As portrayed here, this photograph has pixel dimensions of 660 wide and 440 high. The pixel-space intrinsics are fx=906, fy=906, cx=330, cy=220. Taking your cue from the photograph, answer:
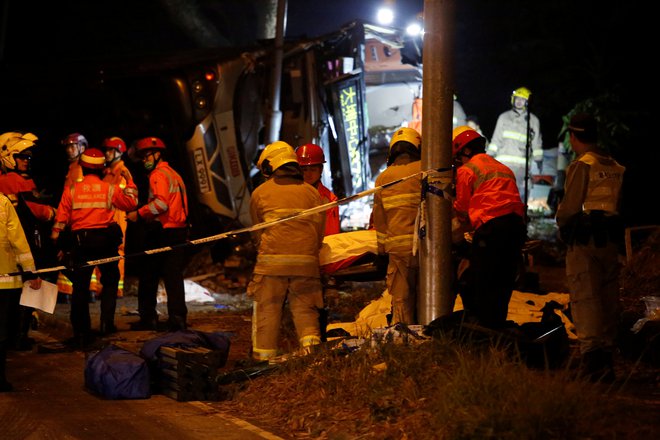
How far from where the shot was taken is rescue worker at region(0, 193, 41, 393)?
24.1 feet

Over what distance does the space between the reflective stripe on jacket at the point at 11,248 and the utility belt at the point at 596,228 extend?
4.39 metres

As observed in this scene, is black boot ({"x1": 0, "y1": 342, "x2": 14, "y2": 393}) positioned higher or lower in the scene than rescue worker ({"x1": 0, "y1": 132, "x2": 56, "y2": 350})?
lower

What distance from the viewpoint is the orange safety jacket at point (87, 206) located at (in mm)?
9359

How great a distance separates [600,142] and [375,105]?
4.93 m

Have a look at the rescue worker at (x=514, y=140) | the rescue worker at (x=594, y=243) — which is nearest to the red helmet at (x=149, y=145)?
the rescue worker at (x=594, y=243)

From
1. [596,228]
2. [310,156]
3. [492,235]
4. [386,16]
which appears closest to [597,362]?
[596,228]

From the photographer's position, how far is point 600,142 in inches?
746

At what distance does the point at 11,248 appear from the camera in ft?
24.5

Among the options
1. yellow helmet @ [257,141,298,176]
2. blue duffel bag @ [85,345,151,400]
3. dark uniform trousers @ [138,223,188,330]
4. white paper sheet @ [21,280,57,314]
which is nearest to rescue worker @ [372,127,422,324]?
yellow helmet @ [257,141,298,176]

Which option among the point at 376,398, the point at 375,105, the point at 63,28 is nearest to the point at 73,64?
the point at 375,105

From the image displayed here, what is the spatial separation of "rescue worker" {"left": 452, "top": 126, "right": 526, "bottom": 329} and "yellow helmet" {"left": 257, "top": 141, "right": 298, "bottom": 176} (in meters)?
1.42

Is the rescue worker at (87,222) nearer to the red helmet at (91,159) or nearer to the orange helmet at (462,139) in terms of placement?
the red helmet at (91,159)

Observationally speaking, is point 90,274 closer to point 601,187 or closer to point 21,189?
point 21,189

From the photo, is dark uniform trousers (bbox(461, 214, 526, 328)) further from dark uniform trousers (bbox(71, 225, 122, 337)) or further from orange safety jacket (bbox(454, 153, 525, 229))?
dark uniform trousers (bbox(71, 225, 122, 337))
